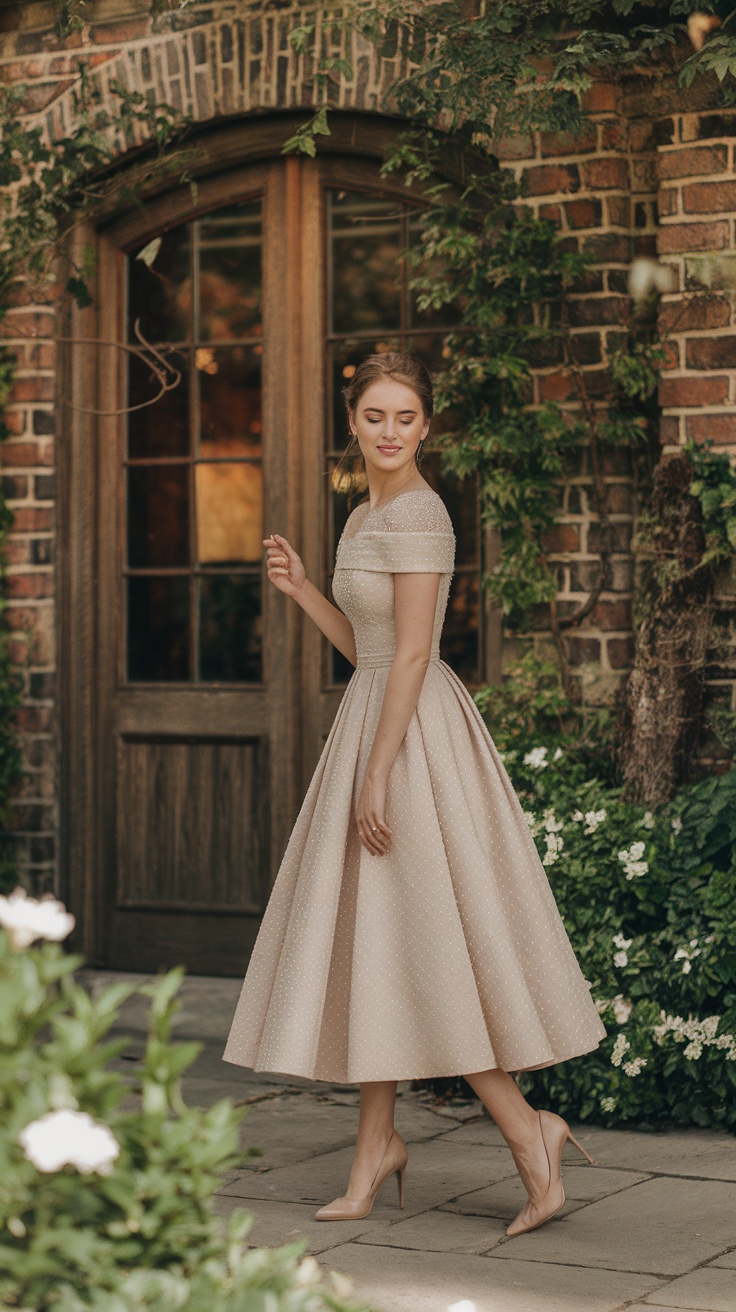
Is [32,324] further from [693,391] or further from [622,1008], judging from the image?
[622,1008]

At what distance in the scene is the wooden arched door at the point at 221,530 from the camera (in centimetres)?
595

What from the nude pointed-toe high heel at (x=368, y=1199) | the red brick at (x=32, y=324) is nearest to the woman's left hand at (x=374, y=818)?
the nude pointed-toe high heel at (x=368, y=1199)

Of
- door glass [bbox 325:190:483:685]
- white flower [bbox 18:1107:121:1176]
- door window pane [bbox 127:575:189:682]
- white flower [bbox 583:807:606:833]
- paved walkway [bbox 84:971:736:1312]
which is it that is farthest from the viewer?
door window pane [bbox 127:575:189:682]

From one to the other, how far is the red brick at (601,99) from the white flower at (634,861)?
227cm

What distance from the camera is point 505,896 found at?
3.70 metres

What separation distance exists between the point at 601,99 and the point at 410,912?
280cm

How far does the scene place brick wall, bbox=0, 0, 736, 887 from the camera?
4.89 meters

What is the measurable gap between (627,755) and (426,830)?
135cm

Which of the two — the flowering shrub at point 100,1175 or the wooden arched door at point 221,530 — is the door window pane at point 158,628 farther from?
the flowering shrub at point 100,1175

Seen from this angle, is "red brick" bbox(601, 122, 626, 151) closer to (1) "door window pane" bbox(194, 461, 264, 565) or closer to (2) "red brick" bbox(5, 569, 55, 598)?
(1) "door window pane" bbox(194, 461, 264, 565)

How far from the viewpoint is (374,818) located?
357 centimetres

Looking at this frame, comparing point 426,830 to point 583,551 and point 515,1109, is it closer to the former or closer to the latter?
point 515,1109

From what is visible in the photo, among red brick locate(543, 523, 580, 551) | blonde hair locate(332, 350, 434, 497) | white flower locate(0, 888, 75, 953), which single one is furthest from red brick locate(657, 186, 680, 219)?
white flower locate(0, 888, 75, 953)

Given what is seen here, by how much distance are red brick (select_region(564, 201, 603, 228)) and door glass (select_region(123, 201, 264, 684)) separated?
1.35 meters
